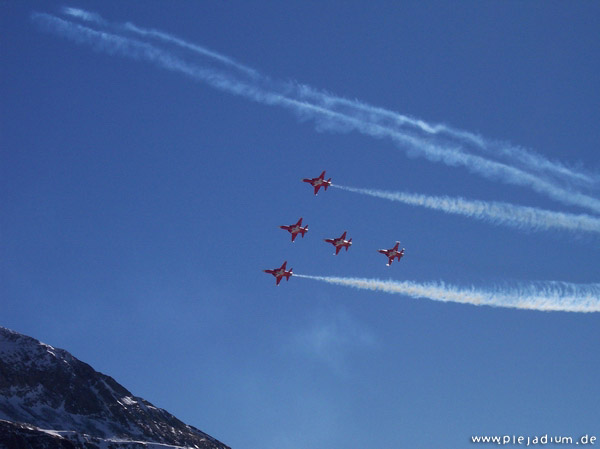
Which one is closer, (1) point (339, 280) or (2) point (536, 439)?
(2) point (536, 439)

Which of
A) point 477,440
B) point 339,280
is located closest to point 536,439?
point 477,440

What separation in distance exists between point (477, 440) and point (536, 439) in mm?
11741

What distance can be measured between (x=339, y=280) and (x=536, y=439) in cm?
6482

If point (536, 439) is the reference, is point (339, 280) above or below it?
above

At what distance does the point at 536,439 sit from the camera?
148 metres

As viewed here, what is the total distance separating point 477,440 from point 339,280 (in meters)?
58.2

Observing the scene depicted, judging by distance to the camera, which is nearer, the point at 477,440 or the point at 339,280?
the point at 477,440

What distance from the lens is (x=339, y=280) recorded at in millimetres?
192750

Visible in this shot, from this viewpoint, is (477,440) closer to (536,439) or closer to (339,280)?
(536,439)

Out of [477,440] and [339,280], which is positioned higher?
[339,280]

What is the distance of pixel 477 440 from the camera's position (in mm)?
149750
